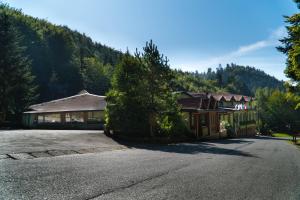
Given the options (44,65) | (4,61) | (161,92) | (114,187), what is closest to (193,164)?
(114,187)

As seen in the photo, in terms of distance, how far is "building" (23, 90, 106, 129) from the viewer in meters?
40.7

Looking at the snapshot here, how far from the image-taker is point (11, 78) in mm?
46594

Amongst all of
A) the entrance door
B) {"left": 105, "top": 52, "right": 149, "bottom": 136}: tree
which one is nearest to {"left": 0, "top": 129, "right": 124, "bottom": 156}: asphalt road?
{"left": 105, "top": 52, "right": 149, "bottom": 136}: tree

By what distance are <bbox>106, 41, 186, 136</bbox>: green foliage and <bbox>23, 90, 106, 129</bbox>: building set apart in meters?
12.6

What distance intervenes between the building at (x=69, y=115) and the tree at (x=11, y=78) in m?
2.06

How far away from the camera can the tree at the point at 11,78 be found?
45562mm

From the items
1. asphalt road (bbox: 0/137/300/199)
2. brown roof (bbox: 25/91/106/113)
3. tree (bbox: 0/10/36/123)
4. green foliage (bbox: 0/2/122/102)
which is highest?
green foliage (bbox: 0/2/122/102)

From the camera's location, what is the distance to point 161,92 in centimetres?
2797

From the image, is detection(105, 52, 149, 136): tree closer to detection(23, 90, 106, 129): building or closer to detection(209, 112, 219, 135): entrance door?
detection(23, 90, 106, 129): building

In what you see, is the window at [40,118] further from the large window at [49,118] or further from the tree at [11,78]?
the tree at [11,78]

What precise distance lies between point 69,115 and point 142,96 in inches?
745

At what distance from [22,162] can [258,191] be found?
776 centimetres

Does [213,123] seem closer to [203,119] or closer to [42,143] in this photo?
[203,119]

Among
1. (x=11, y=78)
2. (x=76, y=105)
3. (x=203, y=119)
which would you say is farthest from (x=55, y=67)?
(x=203, y=119)
